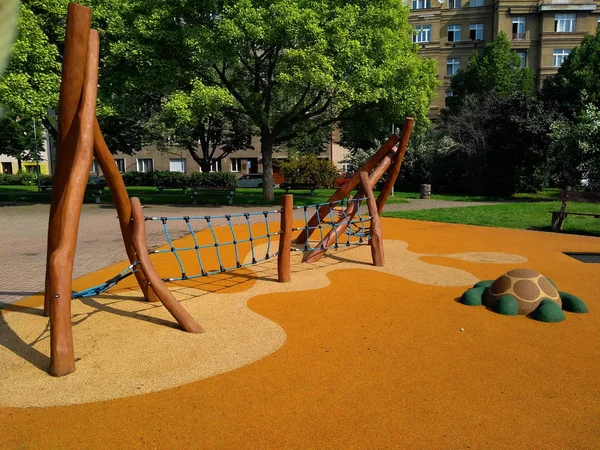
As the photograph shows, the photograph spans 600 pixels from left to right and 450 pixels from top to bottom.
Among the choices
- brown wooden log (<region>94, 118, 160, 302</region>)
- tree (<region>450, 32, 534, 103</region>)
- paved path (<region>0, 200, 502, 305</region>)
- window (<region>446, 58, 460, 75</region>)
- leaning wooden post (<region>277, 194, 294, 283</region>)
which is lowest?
paved path (<region>0, 200, 502, 305</region>)

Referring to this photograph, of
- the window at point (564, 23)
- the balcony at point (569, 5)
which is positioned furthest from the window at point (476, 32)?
the window at point (564, 23)

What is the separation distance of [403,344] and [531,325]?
1548mm

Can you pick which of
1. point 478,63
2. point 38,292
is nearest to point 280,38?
point 38,292

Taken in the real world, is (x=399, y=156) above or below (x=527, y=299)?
above

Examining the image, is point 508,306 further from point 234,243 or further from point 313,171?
point 313,171

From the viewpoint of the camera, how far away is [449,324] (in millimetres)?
5125

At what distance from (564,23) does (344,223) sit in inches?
1742

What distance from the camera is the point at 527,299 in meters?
5.42

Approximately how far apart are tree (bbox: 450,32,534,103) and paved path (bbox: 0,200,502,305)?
27.4m

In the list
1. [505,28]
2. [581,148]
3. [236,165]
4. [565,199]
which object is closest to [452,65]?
[505,28]

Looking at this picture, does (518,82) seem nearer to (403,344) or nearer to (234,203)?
(234,203)

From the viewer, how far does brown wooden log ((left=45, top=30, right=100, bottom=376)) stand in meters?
3.96

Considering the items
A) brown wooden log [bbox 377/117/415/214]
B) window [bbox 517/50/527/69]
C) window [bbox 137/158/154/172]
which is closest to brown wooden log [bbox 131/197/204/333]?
brown wooden log [bbox 377/117/415/214]

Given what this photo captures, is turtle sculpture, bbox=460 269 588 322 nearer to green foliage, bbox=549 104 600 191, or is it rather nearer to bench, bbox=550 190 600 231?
bench, bbox=550 190 600 231
